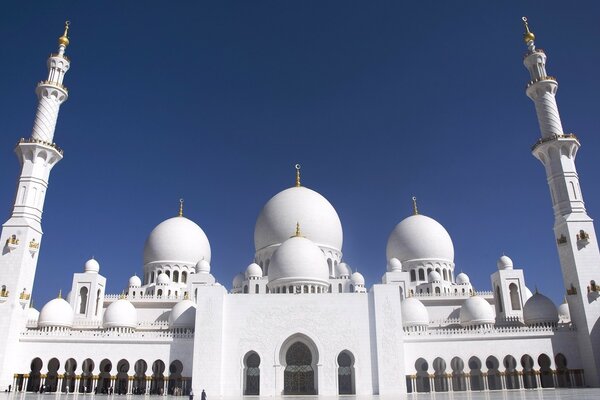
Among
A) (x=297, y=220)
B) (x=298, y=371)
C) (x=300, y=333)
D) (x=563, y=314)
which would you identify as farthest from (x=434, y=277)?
(x=298, y=371)

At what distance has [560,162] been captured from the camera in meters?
23.5

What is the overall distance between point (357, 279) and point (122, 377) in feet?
45.8

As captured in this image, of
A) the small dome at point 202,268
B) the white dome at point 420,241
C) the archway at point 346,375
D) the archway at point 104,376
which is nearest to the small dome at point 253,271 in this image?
the small dome at point 202,268

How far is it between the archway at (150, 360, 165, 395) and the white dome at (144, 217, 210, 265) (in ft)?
31.4

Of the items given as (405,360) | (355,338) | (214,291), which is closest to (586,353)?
(405,360)

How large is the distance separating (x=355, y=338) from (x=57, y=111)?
18.5m

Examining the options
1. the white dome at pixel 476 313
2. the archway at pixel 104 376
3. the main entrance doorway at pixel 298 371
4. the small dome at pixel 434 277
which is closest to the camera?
the main entrance doorway at pixel 298 371

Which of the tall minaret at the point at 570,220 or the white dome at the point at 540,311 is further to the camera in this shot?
the white dome at the point at 540,311

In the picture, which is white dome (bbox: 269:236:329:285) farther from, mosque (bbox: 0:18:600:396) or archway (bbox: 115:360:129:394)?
archway (bbox: 115:360:129:394)

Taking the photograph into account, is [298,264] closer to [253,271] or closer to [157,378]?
[253,271]

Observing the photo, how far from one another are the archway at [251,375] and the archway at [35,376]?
8.90 metres

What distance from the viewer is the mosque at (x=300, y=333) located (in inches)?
793

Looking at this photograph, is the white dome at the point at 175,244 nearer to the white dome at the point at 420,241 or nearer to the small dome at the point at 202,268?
the small dome at the point at 202,268

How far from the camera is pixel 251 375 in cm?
2023
